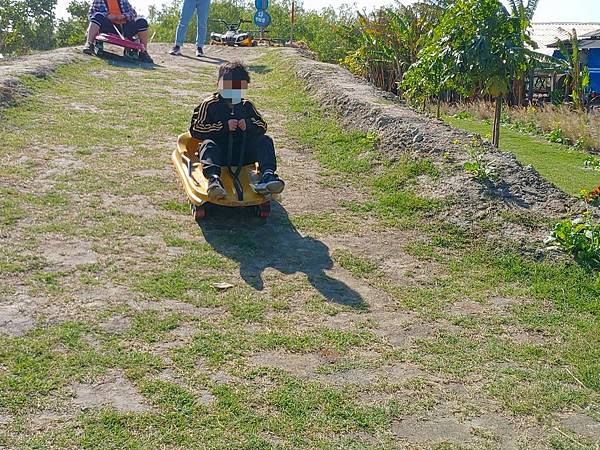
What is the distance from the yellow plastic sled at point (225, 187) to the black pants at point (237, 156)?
0.09 metres

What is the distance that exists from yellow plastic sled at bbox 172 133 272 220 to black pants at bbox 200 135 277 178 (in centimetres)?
9

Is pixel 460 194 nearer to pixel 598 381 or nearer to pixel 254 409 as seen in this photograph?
pixel 598 381

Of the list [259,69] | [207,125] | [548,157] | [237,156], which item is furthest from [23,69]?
[548,157]

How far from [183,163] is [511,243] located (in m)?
2.99

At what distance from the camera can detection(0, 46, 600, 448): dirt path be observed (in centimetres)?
351

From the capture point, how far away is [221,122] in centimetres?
635

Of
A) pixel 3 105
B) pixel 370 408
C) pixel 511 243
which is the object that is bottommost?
pixel 370 408

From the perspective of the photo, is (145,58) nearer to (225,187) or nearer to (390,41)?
(390,41)

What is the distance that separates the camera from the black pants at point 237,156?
6.06 meters

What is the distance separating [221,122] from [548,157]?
742 cm

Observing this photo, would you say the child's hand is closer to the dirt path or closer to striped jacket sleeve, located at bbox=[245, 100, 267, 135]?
striped jacket sleeve, located at bbox=[245, 100, 267, 135]

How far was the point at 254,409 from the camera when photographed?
3617mm

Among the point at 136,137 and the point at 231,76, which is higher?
the point at 231,76

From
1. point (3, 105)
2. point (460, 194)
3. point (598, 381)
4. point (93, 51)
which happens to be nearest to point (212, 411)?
point (598, 381)
